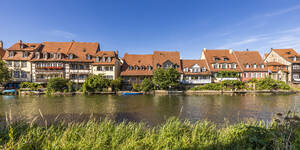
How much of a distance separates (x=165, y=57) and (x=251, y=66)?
1044 inches

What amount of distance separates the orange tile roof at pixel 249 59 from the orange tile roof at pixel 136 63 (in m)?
28.1

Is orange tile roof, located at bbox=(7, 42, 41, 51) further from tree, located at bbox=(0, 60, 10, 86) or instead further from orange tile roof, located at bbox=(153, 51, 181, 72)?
orange tile roof, located at bbox=(153, 51, 181, 72)

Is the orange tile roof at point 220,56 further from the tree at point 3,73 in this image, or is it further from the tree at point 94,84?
the tree at point 3,73

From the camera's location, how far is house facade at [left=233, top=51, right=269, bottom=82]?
39594mm

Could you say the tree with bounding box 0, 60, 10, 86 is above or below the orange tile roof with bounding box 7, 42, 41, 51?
below

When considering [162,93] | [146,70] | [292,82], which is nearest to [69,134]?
[162,93]

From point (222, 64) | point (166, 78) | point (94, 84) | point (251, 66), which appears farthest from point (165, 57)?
point (251, 66)

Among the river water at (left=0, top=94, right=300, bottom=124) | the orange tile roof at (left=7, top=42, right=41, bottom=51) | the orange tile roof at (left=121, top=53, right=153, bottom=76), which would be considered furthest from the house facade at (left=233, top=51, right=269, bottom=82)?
the orange tile roof at (left=7, top=42, right=41, bottom=51)

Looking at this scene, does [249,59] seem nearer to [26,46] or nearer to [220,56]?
[220,56]

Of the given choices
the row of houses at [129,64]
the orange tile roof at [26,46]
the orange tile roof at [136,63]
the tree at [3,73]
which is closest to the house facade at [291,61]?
the row of houses at [129,64]

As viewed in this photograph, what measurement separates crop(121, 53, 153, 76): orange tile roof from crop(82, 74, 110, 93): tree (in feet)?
20.6

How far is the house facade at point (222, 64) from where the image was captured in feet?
128

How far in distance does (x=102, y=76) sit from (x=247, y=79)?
4205 cm

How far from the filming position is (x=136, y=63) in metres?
41.2
